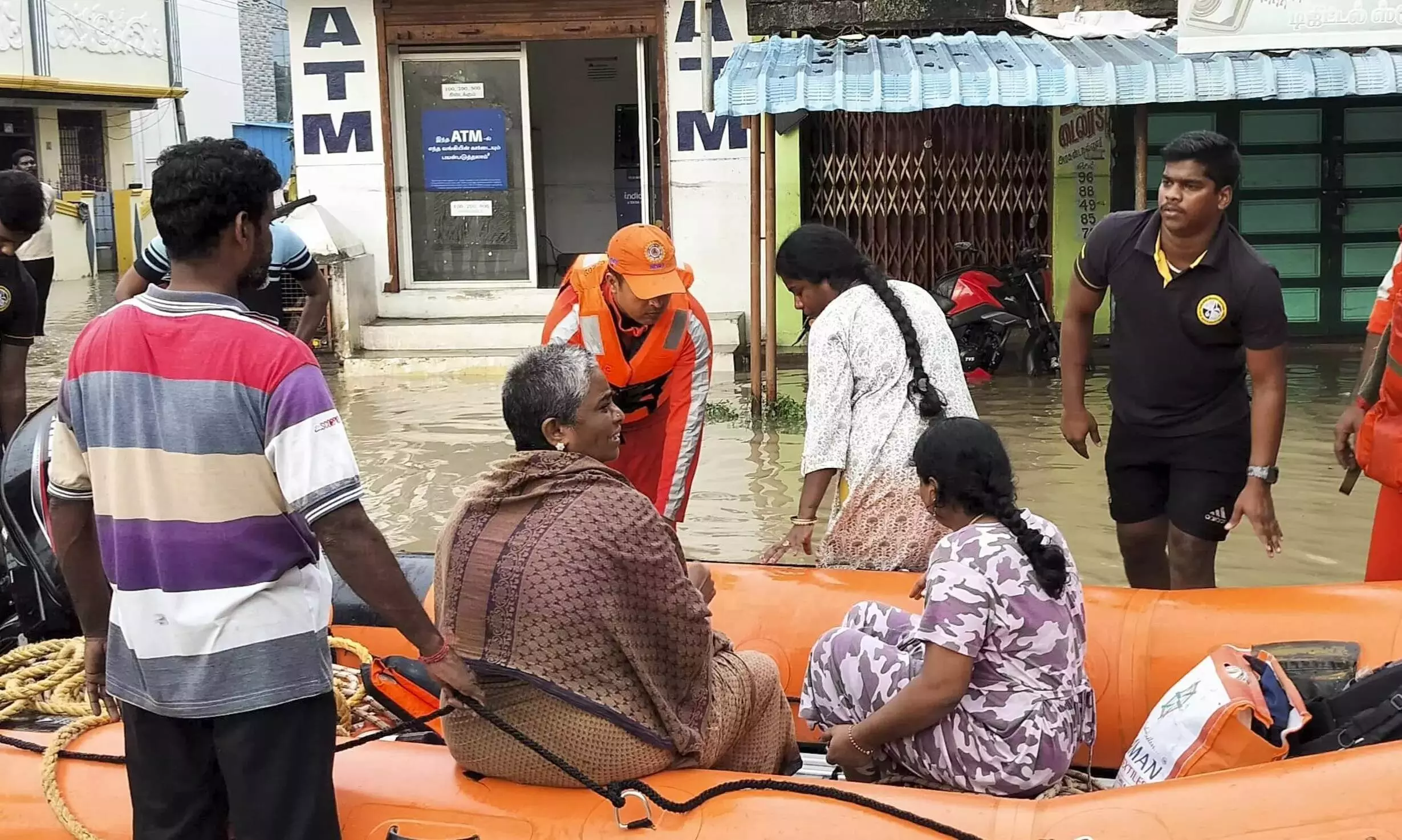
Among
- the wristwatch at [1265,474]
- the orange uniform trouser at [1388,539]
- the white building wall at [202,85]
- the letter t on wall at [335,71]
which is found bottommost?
the orange uniform trouser at [1388,539]

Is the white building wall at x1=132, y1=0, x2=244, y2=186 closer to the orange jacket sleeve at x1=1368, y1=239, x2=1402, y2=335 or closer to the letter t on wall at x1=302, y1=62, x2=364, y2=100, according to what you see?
the letter t on wall at x1=302, y1=62, x2=364, y2=100

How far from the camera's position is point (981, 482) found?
2.65m

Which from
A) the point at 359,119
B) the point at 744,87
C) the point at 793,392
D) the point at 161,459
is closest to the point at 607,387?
the point at 161,459

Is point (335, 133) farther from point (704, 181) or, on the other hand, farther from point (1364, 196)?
point (1364, 196)

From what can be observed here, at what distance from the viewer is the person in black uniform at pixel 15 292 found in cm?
456

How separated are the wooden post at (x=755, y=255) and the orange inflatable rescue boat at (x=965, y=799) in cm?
464

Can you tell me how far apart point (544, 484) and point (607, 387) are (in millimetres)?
301

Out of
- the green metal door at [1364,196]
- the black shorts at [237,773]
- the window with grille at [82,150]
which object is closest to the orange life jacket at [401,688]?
the black shorts at [237,773]

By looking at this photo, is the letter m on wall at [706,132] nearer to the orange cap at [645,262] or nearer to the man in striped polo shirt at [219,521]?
the orange cap at [645,262]

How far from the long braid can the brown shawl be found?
119cm

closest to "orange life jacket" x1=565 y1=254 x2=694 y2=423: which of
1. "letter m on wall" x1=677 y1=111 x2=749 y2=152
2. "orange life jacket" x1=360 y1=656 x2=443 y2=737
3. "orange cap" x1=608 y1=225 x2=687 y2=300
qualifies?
"orange cap" x1=608 y1=225 x2=687 y2=300

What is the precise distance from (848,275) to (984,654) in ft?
4.07

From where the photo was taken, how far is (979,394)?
8.63m

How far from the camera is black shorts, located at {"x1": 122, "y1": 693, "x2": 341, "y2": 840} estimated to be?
7.20 ft
